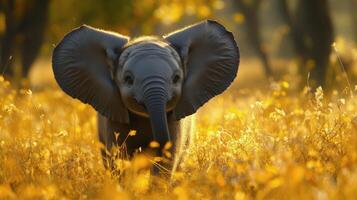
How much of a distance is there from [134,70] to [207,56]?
1003mm

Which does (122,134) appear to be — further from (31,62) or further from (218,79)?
(31,62)

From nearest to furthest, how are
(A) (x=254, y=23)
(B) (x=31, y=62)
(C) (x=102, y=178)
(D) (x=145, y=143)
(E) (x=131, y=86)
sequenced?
(C) (x=102, y=178)
(E) (x=131, y=86)
(D) (x=145, y=143)
(B) (x=31, y=62)
(A) (x=254, y=23)

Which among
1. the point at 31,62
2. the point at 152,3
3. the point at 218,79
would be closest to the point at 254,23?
the point at 152,3

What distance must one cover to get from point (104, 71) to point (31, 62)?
11319 mm

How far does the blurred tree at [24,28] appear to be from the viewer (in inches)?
699

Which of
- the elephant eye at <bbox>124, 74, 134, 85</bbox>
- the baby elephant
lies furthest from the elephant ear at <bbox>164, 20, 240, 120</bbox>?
the elephant eye at <bbox>124, 74, 134, 85</bbox>

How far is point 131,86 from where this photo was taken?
7.21 metres

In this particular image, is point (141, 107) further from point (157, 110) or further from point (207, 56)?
point (207, 56)

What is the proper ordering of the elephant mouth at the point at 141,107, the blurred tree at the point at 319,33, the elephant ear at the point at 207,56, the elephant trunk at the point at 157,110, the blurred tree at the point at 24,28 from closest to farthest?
the elephant trunk at the point at 157,110
the elephant mouth at the point at 141,107
the elephant ear at the point at 207,56
the blurred tree at the point at 319,33
the blurred tree at the point at 24,28

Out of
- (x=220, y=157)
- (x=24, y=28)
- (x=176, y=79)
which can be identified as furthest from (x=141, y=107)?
(x=24, y=28)

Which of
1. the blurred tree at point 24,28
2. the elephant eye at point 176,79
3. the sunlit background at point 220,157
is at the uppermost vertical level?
the elephant eye at point 176,79

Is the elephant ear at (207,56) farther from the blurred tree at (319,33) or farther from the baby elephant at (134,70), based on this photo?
the blurred tree at (319,33)

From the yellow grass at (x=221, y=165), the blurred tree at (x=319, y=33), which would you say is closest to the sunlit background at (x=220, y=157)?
the yellow grass at (x=221, y=165)

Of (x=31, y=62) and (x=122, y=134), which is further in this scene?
(x=31, y=62)
